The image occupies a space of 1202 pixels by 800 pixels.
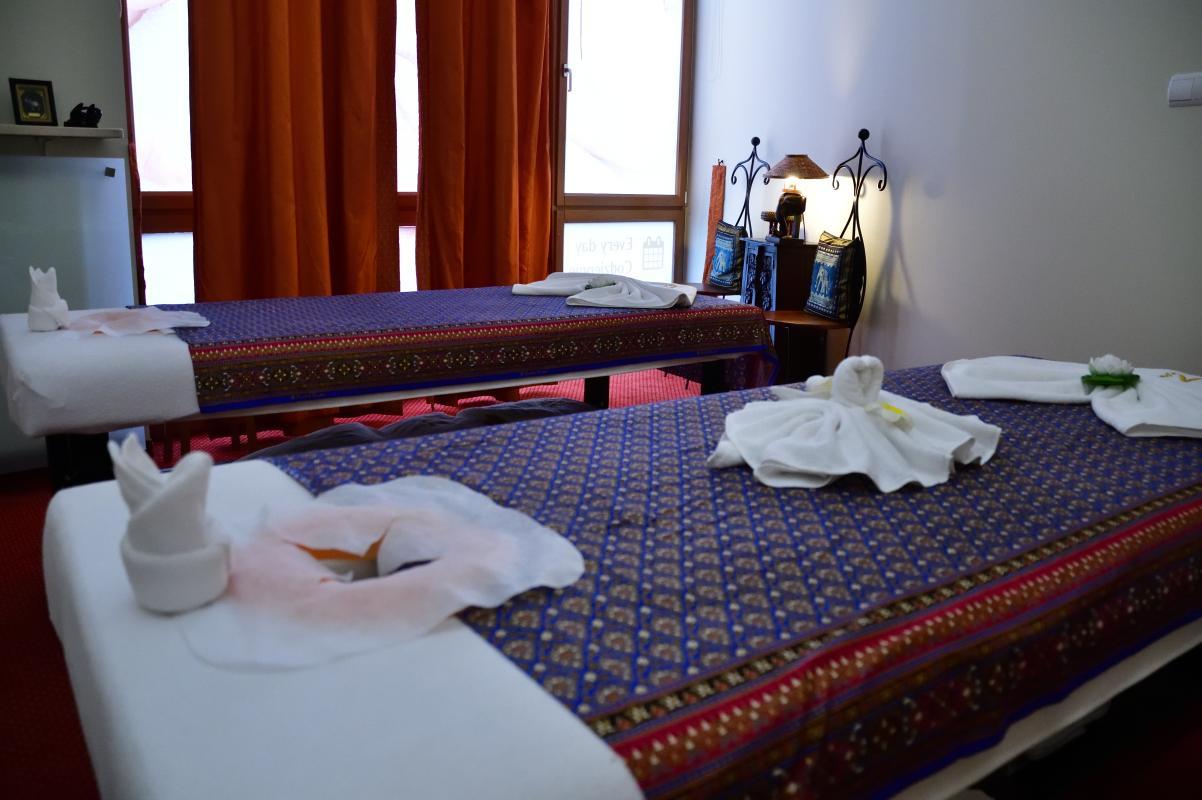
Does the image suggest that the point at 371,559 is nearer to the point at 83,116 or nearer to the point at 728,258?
the point at 83,116

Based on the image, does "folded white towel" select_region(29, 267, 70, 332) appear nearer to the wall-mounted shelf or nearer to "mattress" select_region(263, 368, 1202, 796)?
the wall-mounted shelf

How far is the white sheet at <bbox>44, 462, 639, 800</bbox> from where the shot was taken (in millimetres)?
788

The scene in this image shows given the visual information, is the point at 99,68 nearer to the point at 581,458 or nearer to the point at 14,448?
the point at 14,448

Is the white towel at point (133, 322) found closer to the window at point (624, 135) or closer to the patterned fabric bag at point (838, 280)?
the window at point (624, 135)

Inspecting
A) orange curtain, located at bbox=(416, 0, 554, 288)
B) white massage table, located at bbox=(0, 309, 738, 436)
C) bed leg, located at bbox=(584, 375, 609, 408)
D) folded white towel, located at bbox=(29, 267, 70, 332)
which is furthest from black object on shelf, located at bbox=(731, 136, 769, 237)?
folded white towel, located at bbox=(29, 267, 70, 332)

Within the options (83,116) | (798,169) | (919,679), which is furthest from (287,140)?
(919,679)

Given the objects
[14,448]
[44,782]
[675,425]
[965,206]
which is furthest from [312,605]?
[965,206]

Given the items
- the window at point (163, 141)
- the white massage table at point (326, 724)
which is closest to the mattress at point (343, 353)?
the window at point (163, 141)

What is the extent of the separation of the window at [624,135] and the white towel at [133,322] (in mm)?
2276

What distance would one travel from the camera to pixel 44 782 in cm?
151

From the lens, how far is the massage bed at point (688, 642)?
0.84 meters

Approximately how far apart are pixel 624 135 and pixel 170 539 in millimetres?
4072

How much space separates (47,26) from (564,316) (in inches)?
80.1

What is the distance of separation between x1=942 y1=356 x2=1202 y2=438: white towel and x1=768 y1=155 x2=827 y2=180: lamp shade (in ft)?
5.17
